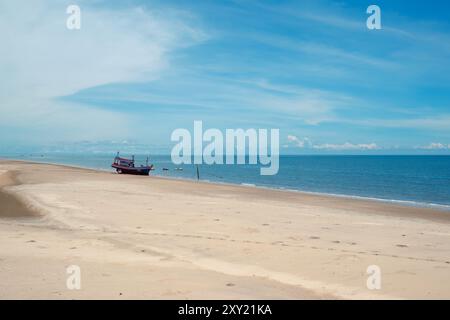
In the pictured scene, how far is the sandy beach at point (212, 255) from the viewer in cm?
745

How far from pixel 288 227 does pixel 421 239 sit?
168 inches

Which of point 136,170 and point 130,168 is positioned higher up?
point 130,168

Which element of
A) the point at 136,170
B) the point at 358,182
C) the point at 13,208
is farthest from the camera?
the point at 358,182

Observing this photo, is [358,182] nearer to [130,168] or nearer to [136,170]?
[136,170]

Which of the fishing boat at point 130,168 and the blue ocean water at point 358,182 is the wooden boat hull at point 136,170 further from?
the blue ocean water at point 358,182

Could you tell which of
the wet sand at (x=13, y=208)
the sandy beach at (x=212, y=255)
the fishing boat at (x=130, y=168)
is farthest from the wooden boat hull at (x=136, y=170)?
the sandy beach at (x=212, y=255)

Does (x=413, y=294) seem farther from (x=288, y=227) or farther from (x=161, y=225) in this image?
(x=161, y=225)

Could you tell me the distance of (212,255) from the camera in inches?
402

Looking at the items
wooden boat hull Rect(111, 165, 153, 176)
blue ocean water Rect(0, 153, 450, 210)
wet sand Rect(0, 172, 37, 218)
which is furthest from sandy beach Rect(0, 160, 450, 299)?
wooden boat hull Rect(111, 165, 153, 176)

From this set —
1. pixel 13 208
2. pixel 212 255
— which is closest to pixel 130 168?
pixel 13 208

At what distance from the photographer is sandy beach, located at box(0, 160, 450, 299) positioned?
745 centimetres

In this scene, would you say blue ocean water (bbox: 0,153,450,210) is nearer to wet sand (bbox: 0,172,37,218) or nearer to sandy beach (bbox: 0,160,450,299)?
sandy beach (bbox: 0,160,450,299)

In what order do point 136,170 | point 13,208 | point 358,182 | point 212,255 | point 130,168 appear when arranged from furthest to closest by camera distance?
point 358,182
point 130,168
point 136,170
point 13,208
point 212,255
